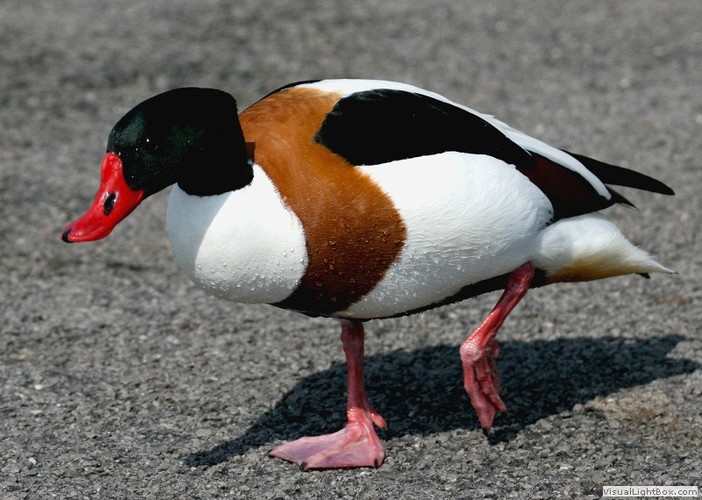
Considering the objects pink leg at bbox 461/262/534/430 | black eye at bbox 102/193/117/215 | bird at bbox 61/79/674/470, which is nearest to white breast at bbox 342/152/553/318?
bird at bbox 61/79/674/470

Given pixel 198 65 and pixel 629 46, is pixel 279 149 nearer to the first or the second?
pixel 198 65

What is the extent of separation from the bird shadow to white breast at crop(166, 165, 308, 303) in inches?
32.8

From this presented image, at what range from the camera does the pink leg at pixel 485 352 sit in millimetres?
3906

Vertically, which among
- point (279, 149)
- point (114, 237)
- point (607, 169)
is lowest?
point (114, 237)

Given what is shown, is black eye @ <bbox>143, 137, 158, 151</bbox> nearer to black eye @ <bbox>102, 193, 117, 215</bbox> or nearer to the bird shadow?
black eye @ <bbox>102, 193, 117, 215</bbox>

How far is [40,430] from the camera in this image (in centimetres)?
416

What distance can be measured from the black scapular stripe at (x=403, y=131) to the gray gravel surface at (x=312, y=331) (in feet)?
3.59

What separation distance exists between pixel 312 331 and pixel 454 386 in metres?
0.82

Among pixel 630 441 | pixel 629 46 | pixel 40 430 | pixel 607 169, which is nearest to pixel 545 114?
pixel 629 46

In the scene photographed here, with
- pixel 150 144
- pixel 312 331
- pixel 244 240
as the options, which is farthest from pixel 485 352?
pixel 150 144

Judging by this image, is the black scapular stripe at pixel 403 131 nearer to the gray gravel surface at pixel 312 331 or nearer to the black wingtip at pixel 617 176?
the black wingtip at pixel 617 176

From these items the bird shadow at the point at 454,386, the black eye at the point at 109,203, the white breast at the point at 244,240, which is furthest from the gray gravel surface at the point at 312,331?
the black eye at the point at 109,203

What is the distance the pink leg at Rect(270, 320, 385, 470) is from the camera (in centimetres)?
392

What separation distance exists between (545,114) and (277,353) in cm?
358
